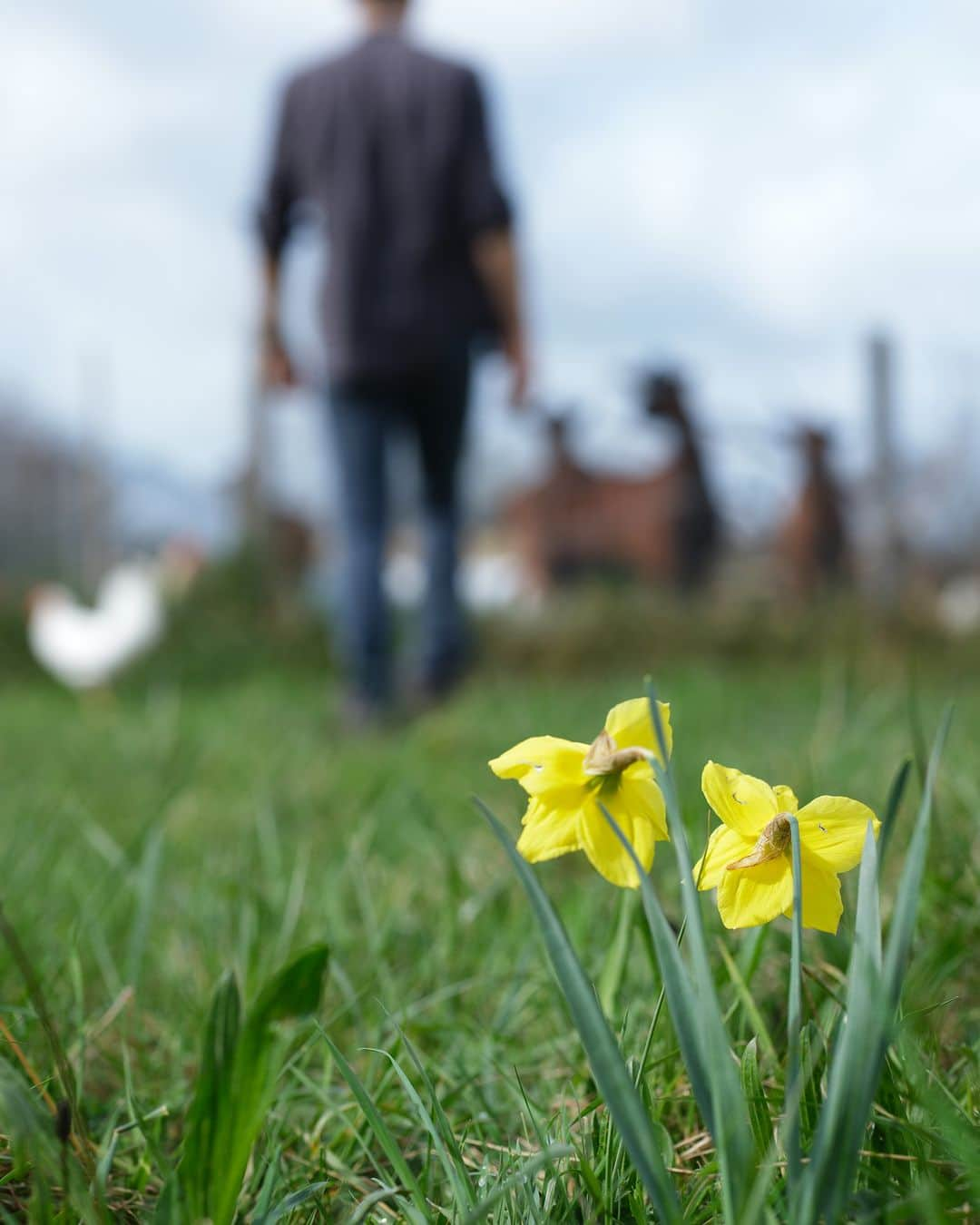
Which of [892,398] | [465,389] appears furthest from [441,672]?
[892,398]

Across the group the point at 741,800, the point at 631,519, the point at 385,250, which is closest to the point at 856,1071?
the point at 741,800

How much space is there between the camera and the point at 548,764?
516 millimetres

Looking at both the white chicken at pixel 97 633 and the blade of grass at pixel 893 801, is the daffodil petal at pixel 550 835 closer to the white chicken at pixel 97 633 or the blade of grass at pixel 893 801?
the blade of grass at pixel 893 801

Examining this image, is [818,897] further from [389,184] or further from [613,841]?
[389,184]

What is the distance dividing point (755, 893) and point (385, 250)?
2702 millimetres

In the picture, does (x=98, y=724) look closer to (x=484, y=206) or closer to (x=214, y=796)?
(x=214, y=796)

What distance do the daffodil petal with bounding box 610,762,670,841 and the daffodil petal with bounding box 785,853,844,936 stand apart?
0.07 meters

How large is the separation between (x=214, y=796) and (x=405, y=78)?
1.91 meters

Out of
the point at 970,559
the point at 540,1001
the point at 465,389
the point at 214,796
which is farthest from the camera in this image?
the point at 970,559

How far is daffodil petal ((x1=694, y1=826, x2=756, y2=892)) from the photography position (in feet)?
1.74

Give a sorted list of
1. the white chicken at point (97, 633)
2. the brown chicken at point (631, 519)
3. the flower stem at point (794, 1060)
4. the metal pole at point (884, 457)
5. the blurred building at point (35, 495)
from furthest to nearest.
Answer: the blurred building at point (35, 495)
the brown chicken at point (631, 519)
the metal pole at point (884, 457)
the white chicken at point (97, 633)
the flower stem at point (794, 1060)

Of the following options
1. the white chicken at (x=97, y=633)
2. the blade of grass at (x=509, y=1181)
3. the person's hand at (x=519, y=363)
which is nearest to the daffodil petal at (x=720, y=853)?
the blade of grass at (x=509, y=1181)

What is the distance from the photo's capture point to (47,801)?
1903 millimetres

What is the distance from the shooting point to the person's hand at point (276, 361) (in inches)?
127
